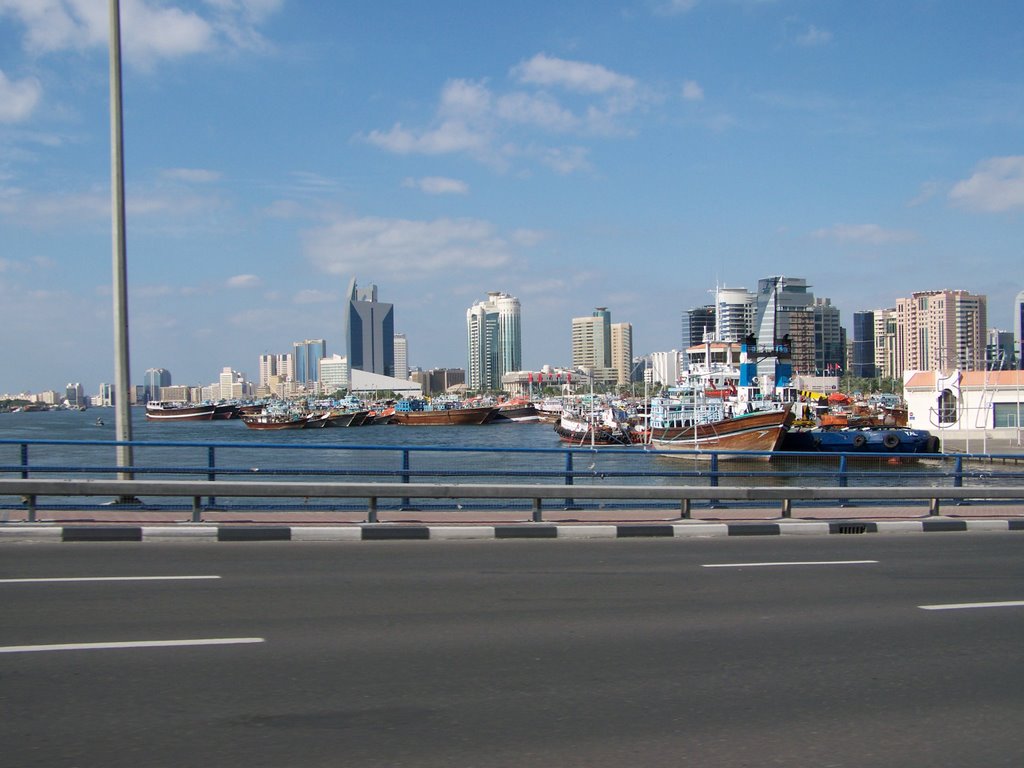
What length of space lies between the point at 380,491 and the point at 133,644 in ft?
22.1

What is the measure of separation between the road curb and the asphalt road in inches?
38.5

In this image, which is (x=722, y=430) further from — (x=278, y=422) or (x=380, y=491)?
(x=278, y=422)

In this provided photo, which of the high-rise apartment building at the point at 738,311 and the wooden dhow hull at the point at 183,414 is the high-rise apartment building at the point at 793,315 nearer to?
the high-rise apartment building at the point at 738,311

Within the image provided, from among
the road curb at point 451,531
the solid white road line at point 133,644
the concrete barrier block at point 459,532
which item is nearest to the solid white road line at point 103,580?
the solid white road line at point 133,644

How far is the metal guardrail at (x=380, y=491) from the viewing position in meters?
13.0

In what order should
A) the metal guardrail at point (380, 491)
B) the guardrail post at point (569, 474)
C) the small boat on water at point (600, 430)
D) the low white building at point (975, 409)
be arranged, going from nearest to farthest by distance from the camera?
the metal guardrail at point (380, 491) → the guardrail post at point (569, 474) → the low white building at point (975, 409) → the small boat on water at point (600, 430)

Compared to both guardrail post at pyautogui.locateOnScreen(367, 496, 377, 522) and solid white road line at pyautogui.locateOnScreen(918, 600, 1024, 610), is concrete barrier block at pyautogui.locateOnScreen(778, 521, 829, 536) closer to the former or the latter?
solid white road line at pyautogui.locateOnScreen(918, 600, 1024, 610)

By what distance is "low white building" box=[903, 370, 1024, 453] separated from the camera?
59062 millimetres

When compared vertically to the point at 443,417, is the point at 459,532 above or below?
above

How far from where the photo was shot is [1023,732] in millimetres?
5344

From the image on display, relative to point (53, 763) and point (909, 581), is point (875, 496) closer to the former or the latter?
point (909, 581)

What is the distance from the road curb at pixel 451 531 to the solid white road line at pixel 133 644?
230 inches

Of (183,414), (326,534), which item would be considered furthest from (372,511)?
(183,414)

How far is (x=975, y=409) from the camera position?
61531 mm
